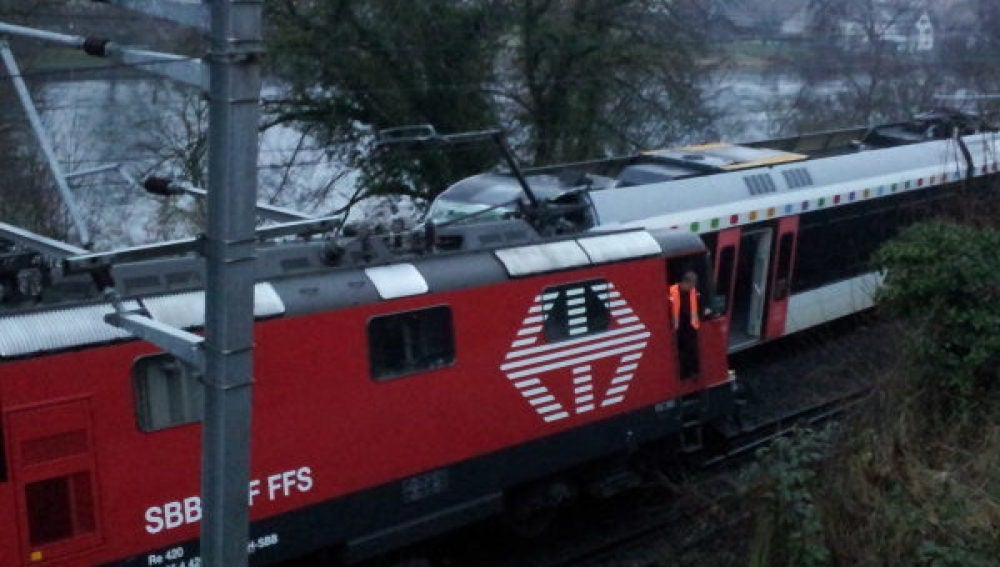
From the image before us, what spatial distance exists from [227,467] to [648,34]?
21462 mm

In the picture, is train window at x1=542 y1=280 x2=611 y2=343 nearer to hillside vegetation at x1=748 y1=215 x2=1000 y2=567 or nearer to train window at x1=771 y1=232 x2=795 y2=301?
hillside vegetation at x1=748 y1=215 x2=1000 y2=567

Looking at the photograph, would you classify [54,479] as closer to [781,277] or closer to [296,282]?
[296,282]

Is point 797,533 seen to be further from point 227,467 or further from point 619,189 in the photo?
point 619,189

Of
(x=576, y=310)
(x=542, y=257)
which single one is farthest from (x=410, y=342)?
(x=576, y=310)

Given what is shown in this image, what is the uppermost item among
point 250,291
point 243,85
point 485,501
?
point 243,85

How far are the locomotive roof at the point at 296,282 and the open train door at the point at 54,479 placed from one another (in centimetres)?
42

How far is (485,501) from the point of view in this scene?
32.0 feet

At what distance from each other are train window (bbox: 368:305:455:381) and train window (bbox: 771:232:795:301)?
7.62 meters

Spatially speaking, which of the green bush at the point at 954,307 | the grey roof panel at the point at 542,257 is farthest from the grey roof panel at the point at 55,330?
the green bush at the point at 954,307

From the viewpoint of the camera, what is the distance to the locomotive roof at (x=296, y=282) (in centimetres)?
737

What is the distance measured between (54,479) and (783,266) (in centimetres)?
1082

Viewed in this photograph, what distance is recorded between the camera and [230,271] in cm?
452

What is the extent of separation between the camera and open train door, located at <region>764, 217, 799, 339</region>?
15.7 m

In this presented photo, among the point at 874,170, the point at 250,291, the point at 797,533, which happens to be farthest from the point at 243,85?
the point at 874,170
